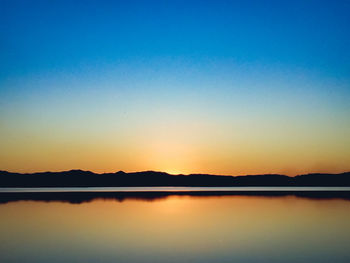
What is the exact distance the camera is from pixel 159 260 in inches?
473

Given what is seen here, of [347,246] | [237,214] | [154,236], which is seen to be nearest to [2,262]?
[154,236]

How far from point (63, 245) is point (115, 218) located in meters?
8.55

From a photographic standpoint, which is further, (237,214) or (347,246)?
(237,214)

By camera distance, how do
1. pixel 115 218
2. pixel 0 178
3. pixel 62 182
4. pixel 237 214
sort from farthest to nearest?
1. pixel 62 182
2. pixel 0 178
3. pixel 237 214
4. pixel 115 218

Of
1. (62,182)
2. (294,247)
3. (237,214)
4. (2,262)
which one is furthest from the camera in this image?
(62,182)

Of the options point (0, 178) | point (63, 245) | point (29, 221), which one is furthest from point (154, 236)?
point (0, 178)

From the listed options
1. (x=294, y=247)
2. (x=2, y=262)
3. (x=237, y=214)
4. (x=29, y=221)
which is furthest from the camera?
(x=237, y=214)

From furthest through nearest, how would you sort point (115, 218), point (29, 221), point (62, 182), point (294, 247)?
point (62, 182)
point (115, 218)
point (29, 221)
point (294, 247)

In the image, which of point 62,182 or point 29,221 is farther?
point 62,182

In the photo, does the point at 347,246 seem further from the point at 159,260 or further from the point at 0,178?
the point at 0,178

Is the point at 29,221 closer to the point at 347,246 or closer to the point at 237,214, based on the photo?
the point at 237,214

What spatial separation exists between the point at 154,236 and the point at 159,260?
4.74 meters

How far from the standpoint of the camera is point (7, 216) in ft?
76.6

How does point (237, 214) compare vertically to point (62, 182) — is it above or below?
below
